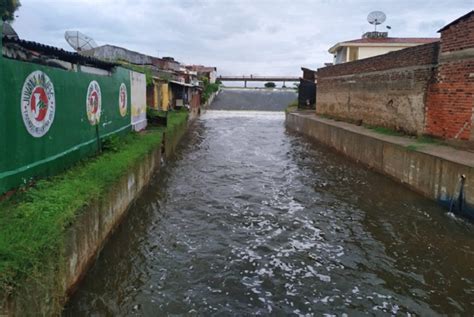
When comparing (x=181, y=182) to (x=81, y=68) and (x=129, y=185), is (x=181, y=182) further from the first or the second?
(x=81, y=68)

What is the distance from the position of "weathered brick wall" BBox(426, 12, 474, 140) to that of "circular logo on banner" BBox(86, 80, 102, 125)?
7916mm

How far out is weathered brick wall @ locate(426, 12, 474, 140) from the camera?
8.97m

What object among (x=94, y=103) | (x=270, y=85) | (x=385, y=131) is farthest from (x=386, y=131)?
(x=270, y=85)

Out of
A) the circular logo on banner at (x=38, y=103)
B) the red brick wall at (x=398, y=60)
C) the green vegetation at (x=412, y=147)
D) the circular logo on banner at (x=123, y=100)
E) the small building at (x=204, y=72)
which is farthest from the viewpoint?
the small building at (x=204, y=72)

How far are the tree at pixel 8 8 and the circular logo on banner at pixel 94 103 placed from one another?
22.8 meters

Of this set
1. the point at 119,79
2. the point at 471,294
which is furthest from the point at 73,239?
the point at 119,79

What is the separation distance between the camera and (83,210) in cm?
482

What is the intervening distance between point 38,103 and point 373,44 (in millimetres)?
25527

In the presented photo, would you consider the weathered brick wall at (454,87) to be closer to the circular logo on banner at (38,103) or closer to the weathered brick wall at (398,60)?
the weathered brick wall at (398,60)

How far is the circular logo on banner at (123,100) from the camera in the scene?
36.8 feet

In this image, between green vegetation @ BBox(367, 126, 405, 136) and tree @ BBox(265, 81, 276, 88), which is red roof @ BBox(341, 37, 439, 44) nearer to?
green vegetation @ BBox(367, 126, 405, 136)

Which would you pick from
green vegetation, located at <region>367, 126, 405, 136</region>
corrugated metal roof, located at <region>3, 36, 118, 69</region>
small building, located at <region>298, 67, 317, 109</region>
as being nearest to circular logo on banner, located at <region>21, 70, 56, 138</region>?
corrugated metal roof, located at <region>3, 36, 118, 69</region>

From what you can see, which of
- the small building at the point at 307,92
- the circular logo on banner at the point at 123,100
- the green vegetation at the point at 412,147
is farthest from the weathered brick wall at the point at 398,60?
the small building at the point at 307,92

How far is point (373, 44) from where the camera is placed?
1077 inches
